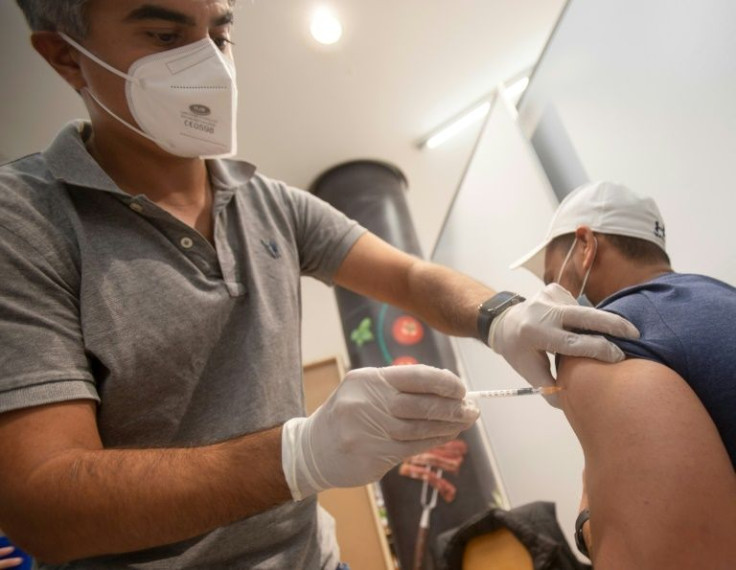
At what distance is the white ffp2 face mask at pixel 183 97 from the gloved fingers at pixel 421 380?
2.18 ft

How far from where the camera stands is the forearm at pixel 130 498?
1.71ft

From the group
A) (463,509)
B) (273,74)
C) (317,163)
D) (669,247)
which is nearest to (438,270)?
(669,247)

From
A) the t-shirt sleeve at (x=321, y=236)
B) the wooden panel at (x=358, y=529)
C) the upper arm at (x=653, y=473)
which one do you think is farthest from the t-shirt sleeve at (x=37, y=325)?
the wooden panel at (x=358, y=529)

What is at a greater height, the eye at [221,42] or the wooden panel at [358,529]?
the eye at [221,42]

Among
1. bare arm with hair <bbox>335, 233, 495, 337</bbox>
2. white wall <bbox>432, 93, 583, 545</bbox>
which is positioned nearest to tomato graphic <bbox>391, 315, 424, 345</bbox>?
white wall <bbox>432, 93, 583, 545</bbox>

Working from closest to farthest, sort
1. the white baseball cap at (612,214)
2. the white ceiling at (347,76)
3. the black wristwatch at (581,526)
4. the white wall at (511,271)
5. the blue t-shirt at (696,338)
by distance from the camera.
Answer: the blue t-shirt at (696,338)
the black wristwatch at (581,526)
the white baseball cap at (612,214)
the white wall at (511,271)
the white ceiling at (347,76)

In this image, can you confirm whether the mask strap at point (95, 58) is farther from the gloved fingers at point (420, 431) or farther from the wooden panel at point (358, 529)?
the wooden panel at point (358, 529)

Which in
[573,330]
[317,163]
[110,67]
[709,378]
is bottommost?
[709,378]

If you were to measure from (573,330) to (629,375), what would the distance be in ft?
0.39

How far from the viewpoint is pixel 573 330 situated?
772 mm

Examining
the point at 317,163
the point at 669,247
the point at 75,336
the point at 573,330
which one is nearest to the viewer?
the point at 75,336

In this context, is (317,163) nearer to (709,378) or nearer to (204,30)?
(204,30)

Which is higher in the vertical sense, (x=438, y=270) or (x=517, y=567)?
(x=438, y=270)

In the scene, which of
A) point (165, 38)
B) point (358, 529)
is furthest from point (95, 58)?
point (358, 529)
